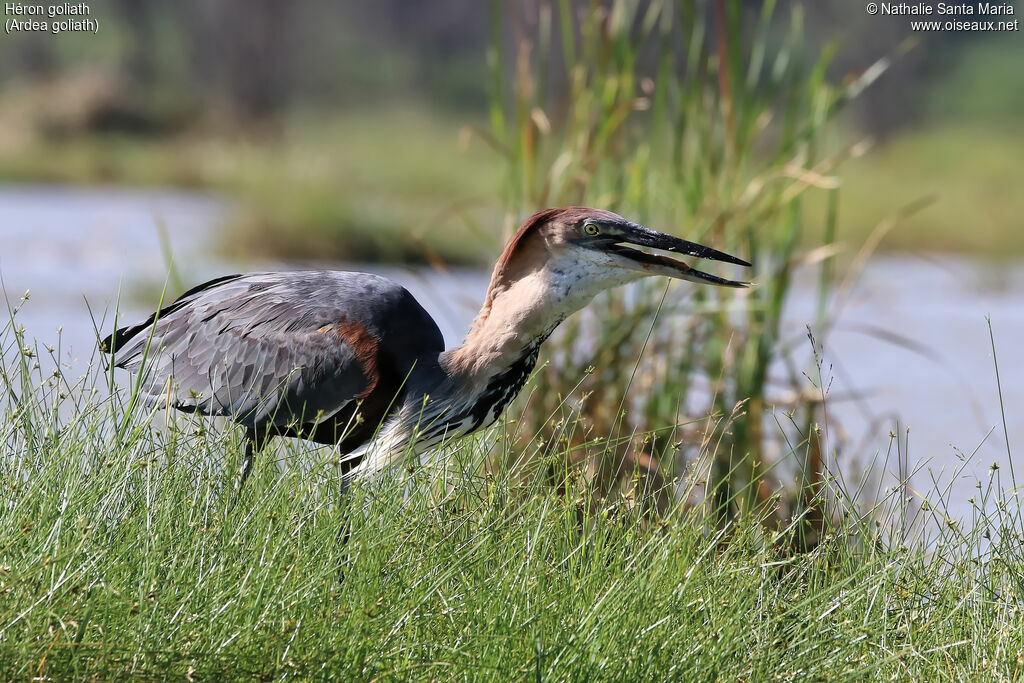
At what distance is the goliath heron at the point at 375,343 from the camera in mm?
3172

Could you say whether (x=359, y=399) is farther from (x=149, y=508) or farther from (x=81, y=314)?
(x=81, y=314)

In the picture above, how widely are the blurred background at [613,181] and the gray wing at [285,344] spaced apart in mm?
258

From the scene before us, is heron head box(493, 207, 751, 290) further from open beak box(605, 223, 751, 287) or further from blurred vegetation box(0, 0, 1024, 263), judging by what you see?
blurred vegetation box(0, 0, 1024, 263)

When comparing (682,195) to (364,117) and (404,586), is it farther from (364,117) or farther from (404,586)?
(364,117)

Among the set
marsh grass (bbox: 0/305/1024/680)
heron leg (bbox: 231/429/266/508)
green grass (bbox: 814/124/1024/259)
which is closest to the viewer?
marsh grass (bbox: 0/305/1024/680)

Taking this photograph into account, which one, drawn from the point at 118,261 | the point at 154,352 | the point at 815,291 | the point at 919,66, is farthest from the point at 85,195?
the point at 919,66

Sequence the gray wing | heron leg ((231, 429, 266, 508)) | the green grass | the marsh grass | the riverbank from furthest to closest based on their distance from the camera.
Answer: the green grass → the riverbank → the gray wing → heron leg ((231, 429, 266, 508)) → the marsh grass

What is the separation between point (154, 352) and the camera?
12.8 ft

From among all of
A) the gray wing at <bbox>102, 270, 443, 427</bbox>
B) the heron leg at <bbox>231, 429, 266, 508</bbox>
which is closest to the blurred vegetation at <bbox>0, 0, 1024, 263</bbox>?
the gray wing at <bbox>102, 270, 443, 427</bbox>

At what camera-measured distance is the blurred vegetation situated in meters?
13.2

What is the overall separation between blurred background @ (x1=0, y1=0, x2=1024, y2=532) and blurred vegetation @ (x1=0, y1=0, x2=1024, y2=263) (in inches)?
2.7

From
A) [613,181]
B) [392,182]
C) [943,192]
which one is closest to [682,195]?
[613,181]

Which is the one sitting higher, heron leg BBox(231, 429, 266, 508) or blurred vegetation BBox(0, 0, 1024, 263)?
blurred vegetation BBox(0, 0, 1024, 263)

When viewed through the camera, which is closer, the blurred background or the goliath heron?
the goliath heron
